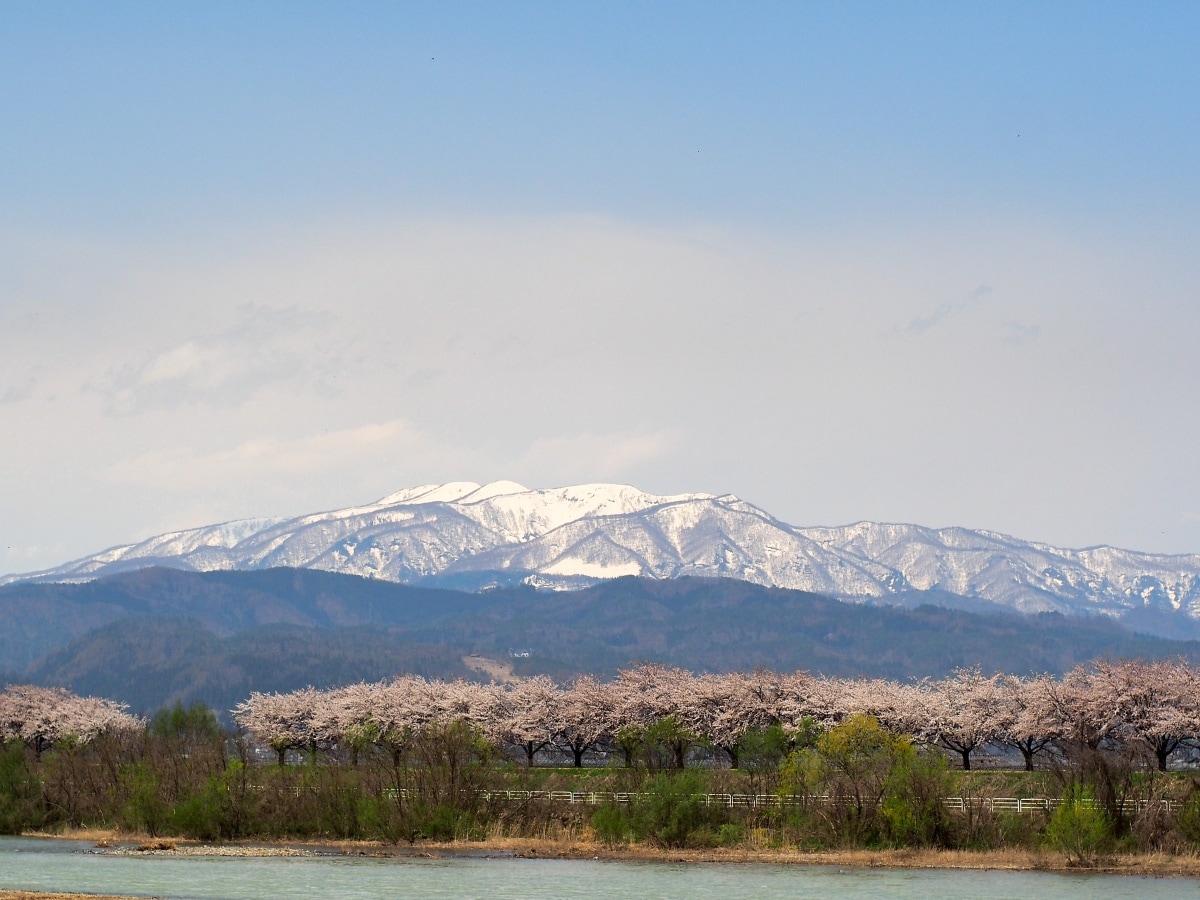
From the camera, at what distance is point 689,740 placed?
134m

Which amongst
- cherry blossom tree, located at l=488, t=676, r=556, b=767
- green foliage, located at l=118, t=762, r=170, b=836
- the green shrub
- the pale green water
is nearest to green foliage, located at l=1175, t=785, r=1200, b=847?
the pale green water

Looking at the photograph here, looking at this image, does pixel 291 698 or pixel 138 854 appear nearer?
pixel 138 854

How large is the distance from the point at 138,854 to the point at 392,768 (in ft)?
55.3

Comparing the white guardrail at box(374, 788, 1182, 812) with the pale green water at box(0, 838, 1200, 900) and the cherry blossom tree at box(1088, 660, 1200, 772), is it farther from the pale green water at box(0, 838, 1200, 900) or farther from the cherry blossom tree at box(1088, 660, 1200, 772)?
the cherry blossom tree at box(1088, 660, 1200, 772)

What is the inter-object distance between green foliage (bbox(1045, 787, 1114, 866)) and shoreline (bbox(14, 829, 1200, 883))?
1.60 ft

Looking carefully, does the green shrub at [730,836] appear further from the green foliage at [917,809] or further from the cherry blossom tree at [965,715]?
the cherry blossom tree at [965,715]

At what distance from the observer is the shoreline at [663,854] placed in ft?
277

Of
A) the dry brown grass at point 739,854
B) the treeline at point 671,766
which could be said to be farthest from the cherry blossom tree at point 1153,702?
the dry brown grass at point 739,854

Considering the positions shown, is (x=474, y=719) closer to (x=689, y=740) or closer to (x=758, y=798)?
(x=689, y=740)

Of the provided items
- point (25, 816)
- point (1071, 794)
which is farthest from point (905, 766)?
point (25, 816)

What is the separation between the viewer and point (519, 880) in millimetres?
77438

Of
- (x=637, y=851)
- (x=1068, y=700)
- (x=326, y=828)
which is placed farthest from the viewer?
(x=1068, y=700)

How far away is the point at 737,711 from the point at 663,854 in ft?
155

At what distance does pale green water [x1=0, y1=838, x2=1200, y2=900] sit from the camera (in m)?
71.5
